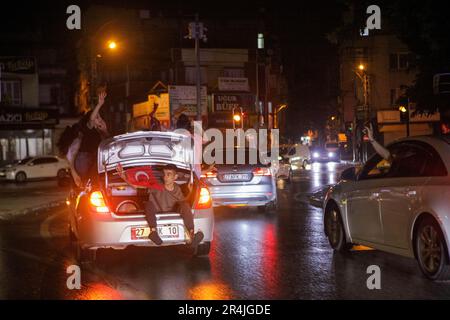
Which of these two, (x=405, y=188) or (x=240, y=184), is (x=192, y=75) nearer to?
(x=240, y=184)

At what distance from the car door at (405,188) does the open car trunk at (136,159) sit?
8.56 feet

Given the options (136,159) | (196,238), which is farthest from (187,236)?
(136,159)

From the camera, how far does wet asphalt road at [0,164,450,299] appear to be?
22.6 feet

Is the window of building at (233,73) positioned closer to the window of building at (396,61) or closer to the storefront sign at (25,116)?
the window of building at (396,61)

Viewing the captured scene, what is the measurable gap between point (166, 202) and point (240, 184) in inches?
238

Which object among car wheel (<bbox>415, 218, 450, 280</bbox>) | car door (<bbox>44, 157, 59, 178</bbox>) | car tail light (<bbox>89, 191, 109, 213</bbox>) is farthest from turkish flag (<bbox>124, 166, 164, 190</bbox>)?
car door (<bbox>44, 157, 59, 178</bbox>)

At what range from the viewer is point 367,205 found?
8.48 meters

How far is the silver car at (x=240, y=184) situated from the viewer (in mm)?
14750

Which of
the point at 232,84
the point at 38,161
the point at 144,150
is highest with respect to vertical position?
the point at 232,84

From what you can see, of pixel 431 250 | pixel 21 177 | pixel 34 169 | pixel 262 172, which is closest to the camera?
pixel 431 250

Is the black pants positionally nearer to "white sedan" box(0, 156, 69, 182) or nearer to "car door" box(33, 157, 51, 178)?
"white sedan" box(0, 156, 69, 182)

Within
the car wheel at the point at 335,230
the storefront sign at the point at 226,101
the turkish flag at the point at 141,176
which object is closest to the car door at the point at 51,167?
the storefront sign at the point at 226,101

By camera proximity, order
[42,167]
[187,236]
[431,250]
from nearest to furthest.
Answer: [431,250] → [187,236] → [42,167]

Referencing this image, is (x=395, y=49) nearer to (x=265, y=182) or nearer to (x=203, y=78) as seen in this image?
(x=203, y=78)
